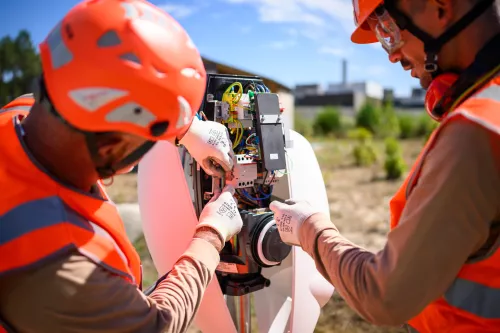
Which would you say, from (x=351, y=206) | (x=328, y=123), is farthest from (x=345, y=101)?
(x=351, y=206)

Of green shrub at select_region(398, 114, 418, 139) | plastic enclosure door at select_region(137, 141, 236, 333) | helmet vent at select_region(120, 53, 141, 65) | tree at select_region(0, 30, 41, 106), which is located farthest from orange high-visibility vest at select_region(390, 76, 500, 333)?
green shrub at select_region(398, 114, 418, 139)

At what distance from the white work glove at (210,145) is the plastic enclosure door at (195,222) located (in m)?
0.19

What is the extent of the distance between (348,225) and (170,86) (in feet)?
20.5

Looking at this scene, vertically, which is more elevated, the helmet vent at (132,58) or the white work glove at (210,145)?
the helmet vent at (132,58)

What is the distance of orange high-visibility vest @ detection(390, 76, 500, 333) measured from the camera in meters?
1.22

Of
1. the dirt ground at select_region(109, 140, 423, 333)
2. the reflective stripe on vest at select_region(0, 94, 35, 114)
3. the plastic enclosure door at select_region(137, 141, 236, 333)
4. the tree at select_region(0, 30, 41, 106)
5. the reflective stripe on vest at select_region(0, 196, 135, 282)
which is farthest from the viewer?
the tree at select_region(0, 30, 41, 106)

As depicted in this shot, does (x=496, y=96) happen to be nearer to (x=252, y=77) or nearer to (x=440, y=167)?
(x=440, y=167)

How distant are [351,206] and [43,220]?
766 cm

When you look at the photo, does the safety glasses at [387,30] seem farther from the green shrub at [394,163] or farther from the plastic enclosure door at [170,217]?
the green shrub at [394,163]

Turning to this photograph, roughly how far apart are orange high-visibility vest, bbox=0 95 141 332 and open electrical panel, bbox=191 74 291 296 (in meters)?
0.94

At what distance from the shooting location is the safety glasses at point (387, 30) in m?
1.51

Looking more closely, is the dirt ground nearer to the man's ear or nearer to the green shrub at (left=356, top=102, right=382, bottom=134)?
the man's ear

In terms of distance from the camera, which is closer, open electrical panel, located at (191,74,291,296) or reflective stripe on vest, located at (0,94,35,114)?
reflective stripe on vest, located at (0,94,35,114)

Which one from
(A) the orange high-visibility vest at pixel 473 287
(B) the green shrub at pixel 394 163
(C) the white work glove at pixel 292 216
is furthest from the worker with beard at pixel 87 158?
(B) the green shrub at pixel 394 163
